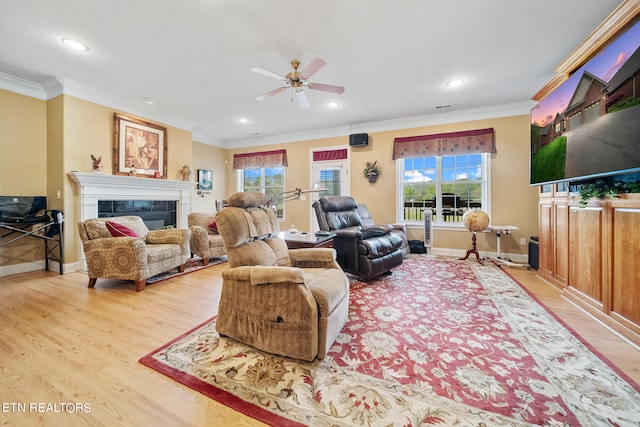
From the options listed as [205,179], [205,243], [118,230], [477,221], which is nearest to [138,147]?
[205,179]

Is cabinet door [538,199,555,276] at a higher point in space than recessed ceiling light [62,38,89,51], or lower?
lower

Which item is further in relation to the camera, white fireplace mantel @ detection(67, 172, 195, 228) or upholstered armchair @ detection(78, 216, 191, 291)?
white fireplace mantel @ detection(67, 172, 195, 228)

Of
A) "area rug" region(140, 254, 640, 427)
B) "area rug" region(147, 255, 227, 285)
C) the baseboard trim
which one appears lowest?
"area rug" region(140, 254, 640, 427)

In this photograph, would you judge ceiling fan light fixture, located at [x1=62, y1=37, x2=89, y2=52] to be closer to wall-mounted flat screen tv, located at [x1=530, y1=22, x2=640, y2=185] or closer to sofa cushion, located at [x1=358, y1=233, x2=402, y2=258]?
sofa cushion, located at [x1=358, y1=233, x2=402, y2=258]

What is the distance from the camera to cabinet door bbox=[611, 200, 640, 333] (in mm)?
1793

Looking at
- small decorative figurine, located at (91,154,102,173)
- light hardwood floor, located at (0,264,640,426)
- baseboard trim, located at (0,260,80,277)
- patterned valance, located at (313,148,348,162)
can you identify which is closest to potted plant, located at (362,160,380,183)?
patterned valance, located at (313,148,348,162)

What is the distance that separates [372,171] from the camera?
507cm

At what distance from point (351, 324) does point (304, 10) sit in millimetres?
2715

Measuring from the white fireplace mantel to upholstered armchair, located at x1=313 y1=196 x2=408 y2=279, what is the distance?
10.3ft

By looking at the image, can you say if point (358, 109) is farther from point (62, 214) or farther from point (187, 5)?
point (62, 214)

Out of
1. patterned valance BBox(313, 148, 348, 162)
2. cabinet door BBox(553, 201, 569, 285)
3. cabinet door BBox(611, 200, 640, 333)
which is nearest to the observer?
cabinet door BBox(611, 200, 640, 333)

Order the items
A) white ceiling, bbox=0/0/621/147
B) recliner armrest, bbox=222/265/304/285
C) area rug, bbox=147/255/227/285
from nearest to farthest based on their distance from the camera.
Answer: recliner armrest, bbox=222/265/304/285
white ceiling, bbox=0/0/621/147
area rug, bbox=147/255/227/285

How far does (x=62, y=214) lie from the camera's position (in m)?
3.41

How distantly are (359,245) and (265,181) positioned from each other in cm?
408
